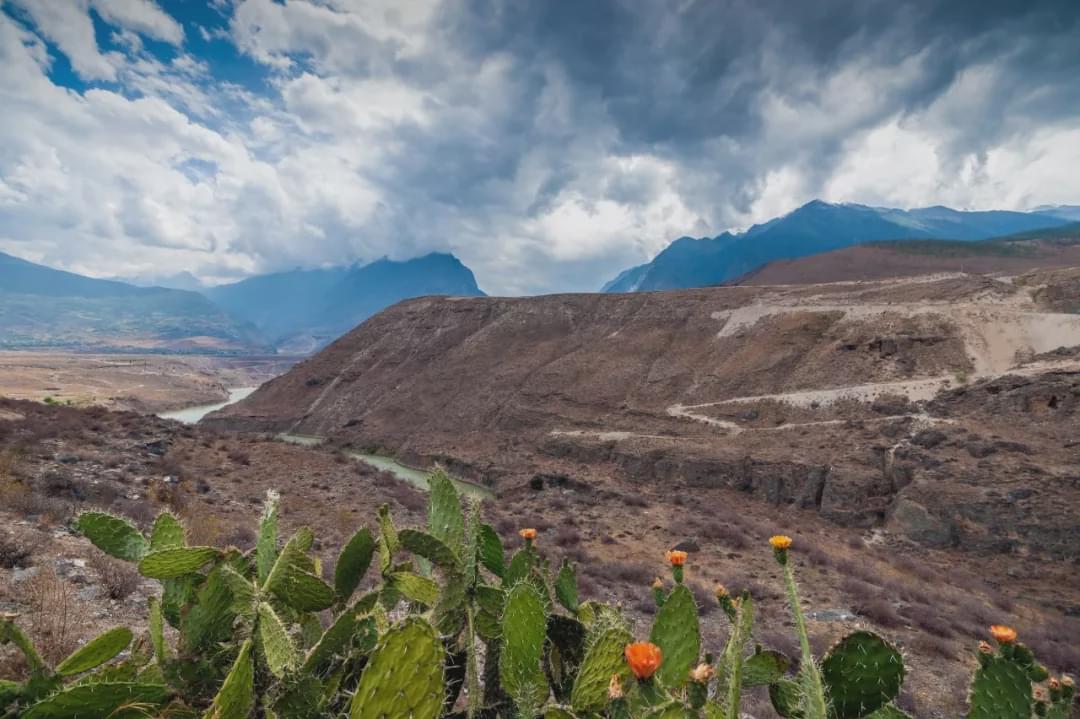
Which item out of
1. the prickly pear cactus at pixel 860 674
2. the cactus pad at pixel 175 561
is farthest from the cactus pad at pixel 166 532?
the prickly pear cactus at pixel 860 674

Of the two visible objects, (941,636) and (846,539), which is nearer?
(941,636)

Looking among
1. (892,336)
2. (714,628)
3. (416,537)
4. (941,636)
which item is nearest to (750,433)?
(892,336)

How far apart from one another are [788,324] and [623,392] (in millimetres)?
12699

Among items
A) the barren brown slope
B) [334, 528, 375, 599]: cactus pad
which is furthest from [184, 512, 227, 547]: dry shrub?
the barren brown slope

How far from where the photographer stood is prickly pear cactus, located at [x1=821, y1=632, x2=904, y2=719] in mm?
2217

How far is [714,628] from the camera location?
9750mm

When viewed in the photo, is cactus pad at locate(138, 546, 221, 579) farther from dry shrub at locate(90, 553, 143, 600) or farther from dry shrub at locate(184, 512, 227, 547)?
dry shrub at locate(184, 512, 227, 547)

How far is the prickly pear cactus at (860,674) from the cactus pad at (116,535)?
323cm

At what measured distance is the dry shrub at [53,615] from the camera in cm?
461

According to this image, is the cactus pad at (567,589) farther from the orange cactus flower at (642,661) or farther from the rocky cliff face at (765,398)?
the rocky cliff face at (765,398)

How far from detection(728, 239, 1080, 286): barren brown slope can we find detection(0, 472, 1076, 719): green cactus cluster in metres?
78.6

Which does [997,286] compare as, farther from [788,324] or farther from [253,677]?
[253,677]

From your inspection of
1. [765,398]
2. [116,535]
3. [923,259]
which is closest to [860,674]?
[116,535]

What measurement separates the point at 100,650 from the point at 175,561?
578mm
